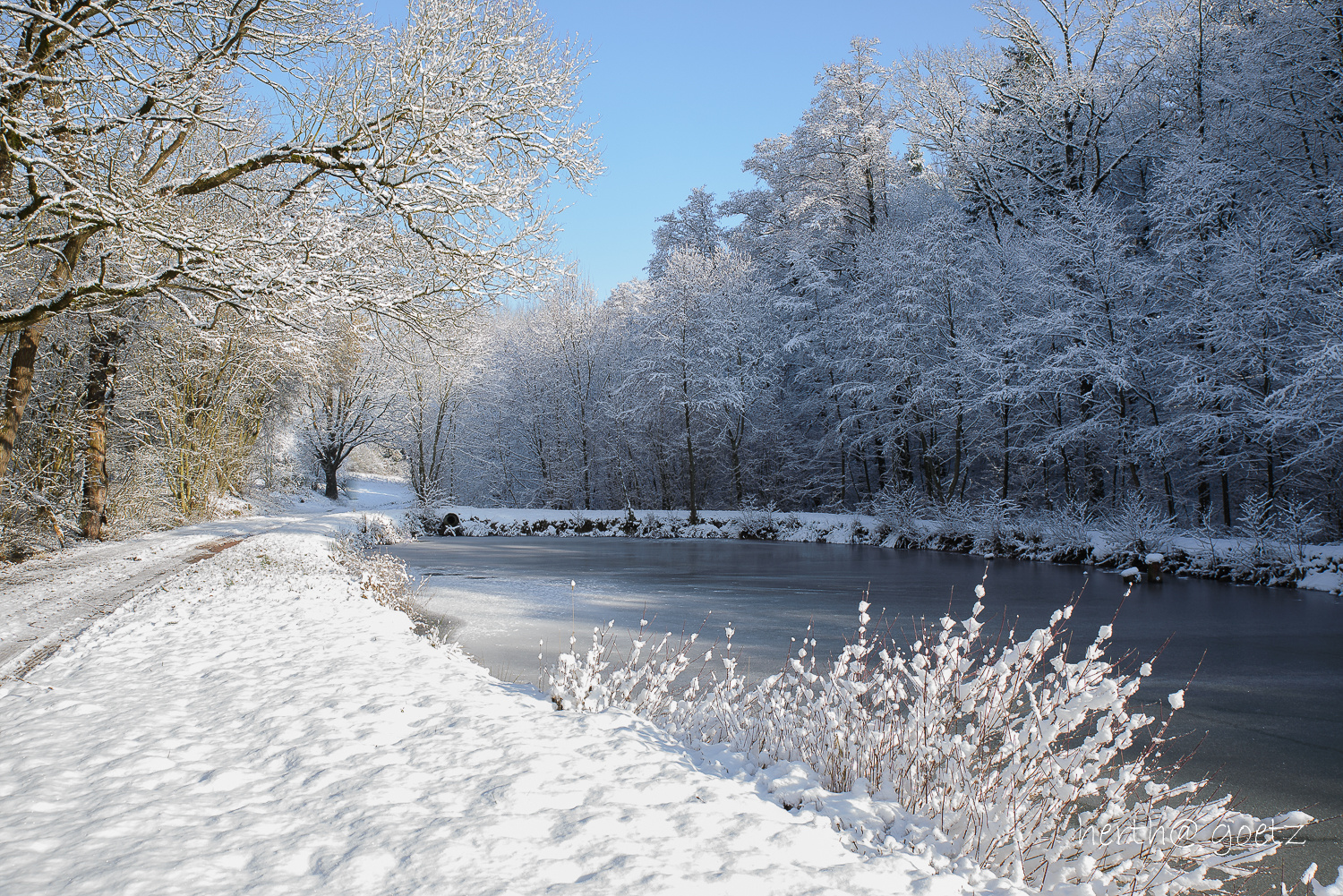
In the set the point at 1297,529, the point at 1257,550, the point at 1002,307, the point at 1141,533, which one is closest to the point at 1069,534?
the point at 1141,533

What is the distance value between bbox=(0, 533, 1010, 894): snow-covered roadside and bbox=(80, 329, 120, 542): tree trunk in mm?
10760

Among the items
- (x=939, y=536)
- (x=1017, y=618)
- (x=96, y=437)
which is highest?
(x=96, y=437)

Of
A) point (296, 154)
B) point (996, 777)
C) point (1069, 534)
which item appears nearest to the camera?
point (996, 777)

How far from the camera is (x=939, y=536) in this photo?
2111 centimetres

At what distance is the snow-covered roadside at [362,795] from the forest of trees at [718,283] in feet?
14.4

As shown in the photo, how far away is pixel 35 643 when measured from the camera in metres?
5.83

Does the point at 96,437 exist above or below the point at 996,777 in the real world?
→ above

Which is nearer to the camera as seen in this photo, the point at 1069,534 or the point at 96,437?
the point at 96,437

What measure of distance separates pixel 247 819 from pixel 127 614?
16.8 ft

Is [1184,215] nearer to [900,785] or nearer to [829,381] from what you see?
[829,381]

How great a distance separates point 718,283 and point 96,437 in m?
22.1

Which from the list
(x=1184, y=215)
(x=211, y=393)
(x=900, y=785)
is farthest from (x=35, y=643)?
(x=1184, y=215)

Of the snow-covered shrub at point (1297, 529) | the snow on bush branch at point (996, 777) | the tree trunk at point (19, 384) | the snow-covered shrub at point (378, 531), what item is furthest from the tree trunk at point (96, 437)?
the snow-covered shrub at point (1297, 529)

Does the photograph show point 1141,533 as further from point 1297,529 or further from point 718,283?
point 718,283
